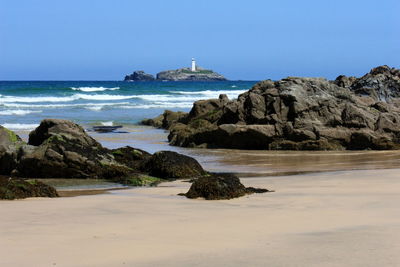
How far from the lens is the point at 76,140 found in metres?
11.4

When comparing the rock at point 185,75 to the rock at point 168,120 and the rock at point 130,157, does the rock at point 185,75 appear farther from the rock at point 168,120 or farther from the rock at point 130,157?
the rock at point 130,157

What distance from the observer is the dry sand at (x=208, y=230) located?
4.60 m

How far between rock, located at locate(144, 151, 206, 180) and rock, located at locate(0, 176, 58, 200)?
2.64 metres

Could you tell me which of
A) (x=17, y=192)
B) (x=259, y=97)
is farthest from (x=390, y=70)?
(x=17, y=192)

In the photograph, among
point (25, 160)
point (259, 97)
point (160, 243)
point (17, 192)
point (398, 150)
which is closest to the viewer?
point (160, 243)

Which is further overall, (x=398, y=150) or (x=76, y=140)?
(x=398, y=150)

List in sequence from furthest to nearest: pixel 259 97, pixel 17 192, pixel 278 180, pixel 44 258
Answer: pixel 259 97 < pixel 278 180 < pixel 17 192 < pixel 44 258

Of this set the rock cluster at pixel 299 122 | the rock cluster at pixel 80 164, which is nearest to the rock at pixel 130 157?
the rock cluster at pixel 80 164

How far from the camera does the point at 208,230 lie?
5680 millimetres

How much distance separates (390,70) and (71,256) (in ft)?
93.5

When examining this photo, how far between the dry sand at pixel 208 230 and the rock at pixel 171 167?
222 centimetres

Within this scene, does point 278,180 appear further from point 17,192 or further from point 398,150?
point 398,150

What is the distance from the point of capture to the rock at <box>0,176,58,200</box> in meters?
8.07

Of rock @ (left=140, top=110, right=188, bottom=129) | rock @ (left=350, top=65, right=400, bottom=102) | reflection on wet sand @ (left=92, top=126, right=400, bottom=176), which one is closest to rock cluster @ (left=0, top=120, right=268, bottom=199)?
reflection on wet sand @ (left=92, top=126, right=400, bottom=176)
